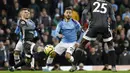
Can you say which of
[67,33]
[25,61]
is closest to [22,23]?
[25,61]

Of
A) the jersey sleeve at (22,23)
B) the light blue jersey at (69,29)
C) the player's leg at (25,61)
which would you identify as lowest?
the player's leg at (25,61)

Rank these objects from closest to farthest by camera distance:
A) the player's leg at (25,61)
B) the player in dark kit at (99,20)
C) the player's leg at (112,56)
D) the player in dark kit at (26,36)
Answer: the player in dark kit at (99,20), the player's leg at (112,56), the player in dark kit at (26,36), the player's leg at (25,61)

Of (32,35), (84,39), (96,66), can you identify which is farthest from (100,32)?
(96,66)

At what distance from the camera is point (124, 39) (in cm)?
2352

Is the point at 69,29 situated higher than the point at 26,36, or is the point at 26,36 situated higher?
the point at 69,29

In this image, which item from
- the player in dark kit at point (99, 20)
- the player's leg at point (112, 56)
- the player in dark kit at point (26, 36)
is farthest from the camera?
the player in dark kit at point (26, 36)

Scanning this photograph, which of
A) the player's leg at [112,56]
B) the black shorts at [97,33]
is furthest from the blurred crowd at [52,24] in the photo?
the black shorts at [97,33]

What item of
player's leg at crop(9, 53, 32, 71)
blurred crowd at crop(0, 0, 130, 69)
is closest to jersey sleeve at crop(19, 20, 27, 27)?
player's leg at crop(9, 53, 32, 71)

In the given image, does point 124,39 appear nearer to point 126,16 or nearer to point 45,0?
point 126,16

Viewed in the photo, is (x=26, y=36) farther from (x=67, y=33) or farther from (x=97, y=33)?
(x=97, y=33)

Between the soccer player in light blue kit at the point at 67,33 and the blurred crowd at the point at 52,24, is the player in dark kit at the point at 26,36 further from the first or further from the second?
the blurred crowd at the point at 52,24

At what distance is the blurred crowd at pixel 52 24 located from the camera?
22547 mm

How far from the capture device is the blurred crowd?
22.5 m

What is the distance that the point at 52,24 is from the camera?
24.4m
